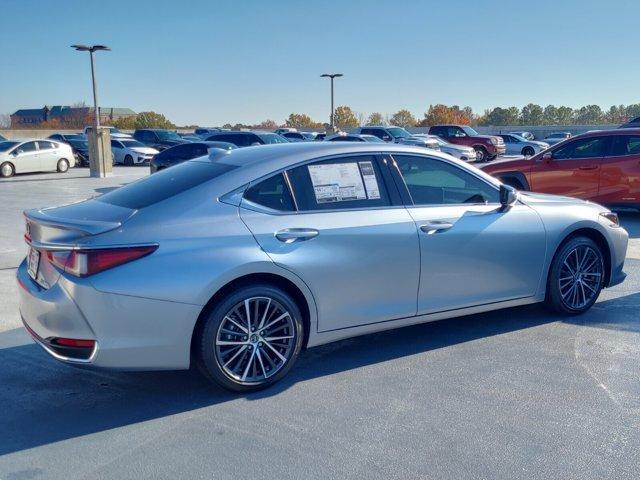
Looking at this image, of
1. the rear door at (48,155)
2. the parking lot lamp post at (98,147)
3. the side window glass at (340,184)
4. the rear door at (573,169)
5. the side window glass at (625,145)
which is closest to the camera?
the side window glass at (340,184)

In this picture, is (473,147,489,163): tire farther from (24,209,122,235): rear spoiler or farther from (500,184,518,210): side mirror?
(24,209,122,235): rear spoiler

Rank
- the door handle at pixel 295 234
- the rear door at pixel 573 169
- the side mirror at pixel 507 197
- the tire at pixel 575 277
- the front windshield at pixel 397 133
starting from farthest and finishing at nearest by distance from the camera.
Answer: the front windshield at pixel 397 133, the rear door at pixel 573 169, the tire at pixel 575 277, the side mirror at pixel 507 197, the door handle at pixel 295 234

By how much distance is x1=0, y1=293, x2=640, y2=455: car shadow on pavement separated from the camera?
384 cm

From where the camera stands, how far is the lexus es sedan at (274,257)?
148 inches

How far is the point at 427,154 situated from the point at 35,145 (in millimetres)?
22855

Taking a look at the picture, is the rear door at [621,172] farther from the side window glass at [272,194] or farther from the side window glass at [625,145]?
the side window glass at [272,194]

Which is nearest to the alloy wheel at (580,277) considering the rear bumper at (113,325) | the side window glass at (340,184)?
the side window glass at (340,184)

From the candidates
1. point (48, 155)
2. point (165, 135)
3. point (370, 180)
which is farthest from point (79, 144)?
point (370, 180)

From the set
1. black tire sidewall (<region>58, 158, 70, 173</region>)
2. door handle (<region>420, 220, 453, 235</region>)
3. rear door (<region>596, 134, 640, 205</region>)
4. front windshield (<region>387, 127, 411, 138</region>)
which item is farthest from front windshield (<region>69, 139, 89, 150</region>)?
door handle (<region>420, 220, 453, 235</region>)

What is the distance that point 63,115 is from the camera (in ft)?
320

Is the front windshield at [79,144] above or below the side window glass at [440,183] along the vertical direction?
below

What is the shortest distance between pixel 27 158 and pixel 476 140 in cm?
2056

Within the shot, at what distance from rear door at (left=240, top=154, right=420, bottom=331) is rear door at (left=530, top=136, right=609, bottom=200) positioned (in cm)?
796

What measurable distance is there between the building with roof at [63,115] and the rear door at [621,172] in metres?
79.6
